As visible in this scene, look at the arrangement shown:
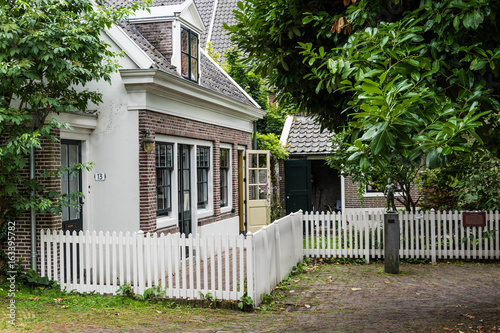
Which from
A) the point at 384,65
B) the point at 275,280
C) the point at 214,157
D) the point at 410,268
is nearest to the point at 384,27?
the point at 384,65

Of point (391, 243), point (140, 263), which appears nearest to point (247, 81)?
point (391, 243)

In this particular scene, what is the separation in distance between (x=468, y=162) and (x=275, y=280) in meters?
6.56

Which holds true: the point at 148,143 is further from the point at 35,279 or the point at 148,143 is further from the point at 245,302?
the point at 245,302

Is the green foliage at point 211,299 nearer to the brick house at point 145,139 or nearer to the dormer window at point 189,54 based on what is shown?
the brick house at point 145,139

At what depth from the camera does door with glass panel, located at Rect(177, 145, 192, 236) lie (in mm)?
13117

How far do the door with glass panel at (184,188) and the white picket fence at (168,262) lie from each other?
129 inches

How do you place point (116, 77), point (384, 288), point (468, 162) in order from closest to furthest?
point (384, 288) < point (116, 77) < point (468, 162)

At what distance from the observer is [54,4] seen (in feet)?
29.6

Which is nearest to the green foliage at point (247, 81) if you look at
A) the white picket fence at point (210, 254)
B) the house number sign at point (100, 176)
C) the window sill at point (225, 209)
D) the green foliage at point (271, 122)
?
the green foliage at point (271, 122)

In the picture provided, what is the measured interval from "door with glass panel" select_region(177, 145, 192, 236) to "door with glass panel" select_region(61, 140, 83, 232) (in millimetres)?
2736

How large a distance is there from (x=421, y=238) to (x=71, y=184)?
27.3 ft

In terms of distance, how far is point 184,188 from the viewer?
1341 cm

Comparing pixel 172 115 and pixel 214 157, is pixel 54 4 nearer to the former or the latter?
pixel 172 115

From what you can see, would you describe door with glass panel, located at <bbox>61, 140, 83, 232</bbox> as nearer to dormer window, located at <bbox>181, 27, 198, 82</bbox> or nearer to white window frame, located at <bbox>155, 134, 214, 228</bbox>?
white window frame, located at <bbox>155, 134, 214, 228</bbox>
